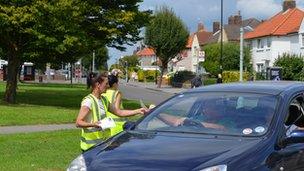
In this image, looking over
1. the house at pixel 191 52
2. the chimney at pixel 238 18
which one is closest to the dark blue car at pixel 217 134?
the house at pixel 191 52

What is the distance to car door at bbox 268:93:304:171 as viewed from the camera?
5.74 m

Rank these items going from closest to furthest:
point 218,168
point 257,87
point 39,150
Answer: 1. point 218,168
2. point 257,87
3. point 39,150

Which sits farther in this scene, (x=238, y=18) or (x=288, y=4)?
(x=238, y=18)

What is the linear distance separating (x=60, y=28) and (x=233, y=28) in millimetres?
79594

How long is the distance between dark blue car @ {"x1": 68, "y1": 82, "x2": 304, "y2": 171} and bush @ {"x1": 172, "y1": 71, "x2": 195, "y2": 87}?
59.0 metres

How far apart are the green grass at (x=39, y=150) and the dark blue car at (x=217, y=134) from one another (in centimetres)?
381

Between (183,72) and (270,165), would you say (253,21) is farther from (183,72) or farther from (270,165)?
(270,165)

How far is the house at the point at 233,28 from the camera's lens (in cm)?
9756

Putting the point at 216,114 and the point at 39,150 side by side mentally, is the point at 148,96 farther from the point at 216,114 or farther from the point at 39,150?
the point at 216,114

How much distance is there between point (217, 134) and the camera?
6035 mm

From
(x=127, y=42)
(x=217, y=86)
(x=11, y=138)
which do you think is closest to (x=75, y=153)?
(x=11, y=138)

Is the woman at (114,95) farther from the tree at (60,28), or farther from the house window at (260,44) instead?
the house window at (260,44)

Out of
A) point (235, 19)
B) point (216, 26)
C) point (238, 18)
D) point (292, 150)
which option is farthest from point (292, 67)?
point (216, 26)

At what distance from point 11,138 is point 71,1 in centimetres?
1069
